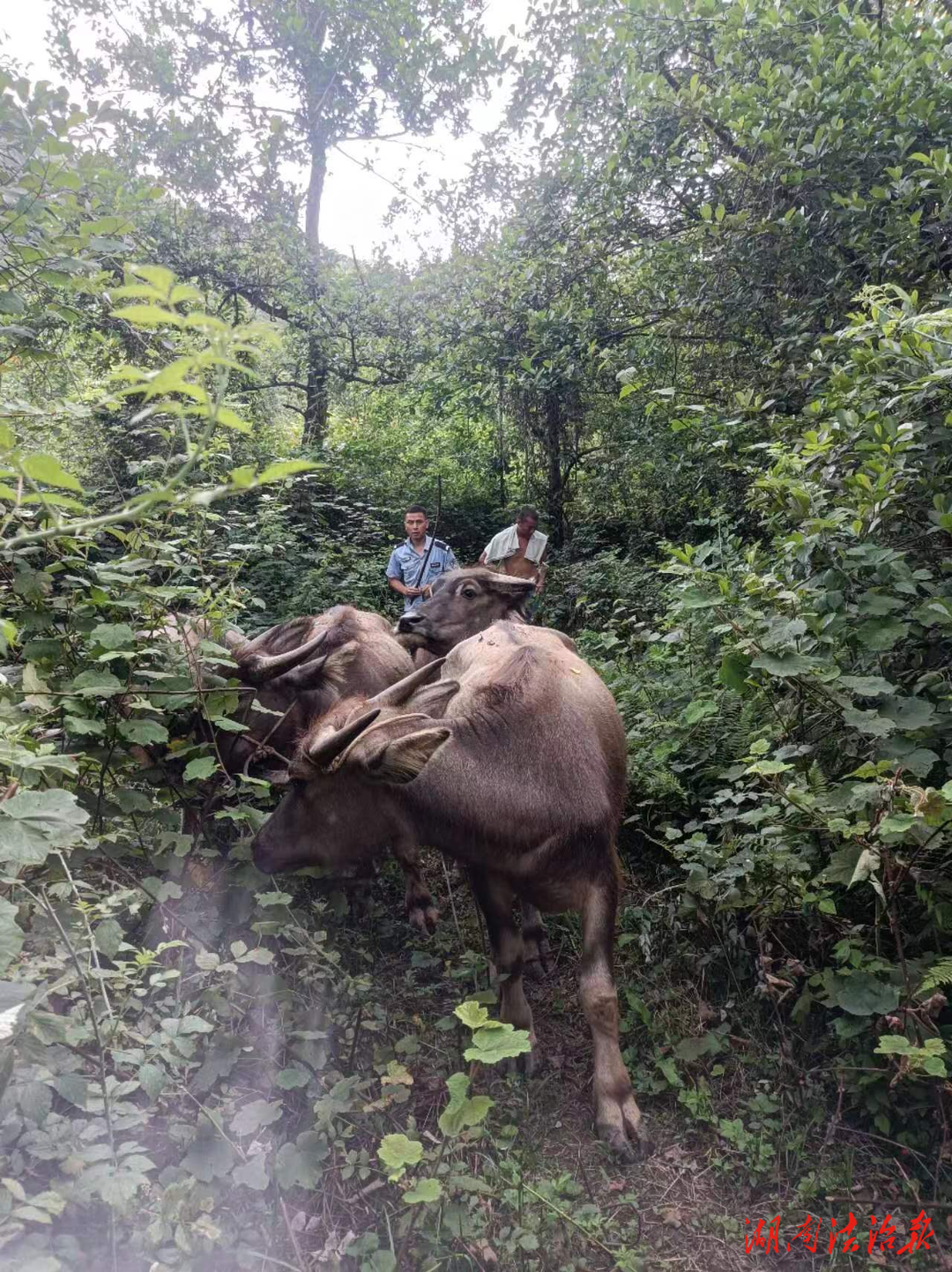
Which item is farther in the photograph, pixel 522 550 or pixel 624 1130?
pixel 522 550

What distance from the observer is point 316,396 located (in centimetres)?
1323

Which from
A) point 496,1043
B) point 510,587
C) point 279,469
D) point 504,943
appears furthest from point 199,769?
point 510,587

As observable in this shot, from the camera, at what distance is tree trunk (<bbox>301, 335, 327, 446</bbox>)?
506 inches

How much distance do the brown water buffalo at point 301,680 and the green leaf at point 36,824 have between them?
79.5 inches

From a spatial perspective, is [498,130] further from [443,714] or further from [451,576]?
[443,714]

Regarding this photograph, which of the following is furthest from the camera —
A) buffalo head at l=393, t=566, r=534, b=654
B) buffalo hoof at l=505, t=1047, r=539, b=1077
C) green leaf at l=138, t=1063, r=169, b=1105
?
buffalo head at l=393, t=566, r=534, b=654

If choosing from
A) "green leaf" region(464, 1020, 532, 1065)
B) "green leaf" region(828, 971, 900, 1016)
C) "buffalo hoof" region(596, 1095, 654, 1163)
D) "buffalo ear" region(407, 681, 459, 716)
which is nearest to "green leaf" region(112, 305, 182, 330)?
"green leaf" region(464, 1020, 532, 1065)

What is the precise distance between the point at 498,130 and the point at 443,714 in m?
13.1

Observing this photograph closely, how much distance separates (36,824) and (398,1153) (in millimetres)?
1402

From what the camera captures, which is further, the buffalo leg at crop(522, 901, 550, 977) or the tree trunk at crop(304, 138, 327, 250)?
the tree trunk at crop(304, 138, 327, 250)

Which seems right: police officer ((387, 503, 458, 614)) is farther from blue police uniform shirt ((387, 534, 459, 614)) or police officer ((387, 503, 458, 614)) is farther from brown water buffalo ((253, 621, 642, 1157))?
brown water buffalo ((253, 621, 642, 1157))

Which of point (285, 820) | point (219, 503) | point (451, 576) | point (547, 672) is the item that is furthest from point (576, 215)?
point (285, 820)

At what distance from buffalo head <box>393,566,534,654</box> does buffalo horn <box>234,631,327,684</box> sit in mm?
1215

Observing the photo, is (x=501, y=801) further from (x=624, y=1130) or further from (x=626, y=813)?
(x=626, y=813)
